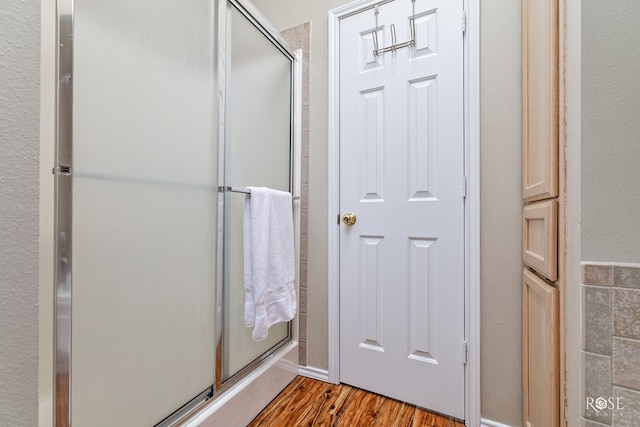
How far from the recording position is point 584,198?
2.05 ft

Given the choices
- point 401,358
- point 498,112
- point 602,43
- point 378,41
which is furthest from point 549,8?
point 401,358

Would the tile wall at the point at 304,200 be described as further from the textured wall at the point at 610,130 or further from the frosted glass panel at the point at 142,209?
the textured wall at the point at 610,130

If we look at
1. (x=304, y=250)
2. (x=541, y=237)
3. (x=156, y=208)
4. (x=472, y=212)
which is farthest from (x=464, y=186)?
(x=156, y=208)

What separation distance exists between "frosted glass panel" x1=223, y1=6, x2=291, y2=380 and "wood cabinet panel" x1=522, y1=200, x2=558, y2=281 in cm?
109

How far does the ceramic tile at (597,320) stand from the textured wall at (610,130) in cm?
7

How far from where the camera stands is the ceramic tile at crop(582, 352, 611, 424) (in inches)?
22.4

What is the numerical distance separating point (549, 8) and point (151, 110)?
1.21 metres

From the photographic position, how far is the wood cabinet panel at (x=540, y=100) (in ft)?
2.60

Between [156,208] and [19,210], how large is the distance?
0.53 m

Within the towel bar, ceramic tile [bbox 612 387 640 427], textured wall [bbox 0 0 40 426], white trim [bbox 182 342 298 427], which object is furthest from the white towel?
ceramic tile [bbox 612 387 640 427]

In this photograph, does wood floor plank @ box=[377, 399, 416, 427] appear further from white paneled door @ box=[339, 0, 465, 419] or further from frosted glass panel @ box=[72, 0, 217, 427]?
frosted glass panel @ box=[72, 0, 217, 427]

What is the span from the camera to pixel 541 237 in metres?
0.92

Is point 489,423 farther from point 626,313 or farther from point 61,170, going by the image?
point 61,170

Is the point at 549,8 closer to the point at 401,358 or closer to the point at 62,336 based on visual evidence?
the point at 401,358
